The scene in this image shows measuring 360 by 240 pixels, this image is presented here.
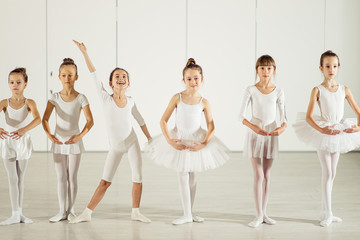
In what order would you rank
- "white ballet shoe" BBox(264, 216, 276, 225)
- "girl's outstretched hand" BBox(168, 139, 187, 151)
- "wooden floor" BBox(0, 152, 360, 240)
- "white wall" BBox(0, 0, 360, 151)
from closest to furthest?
1. "wooden floor" BBox(0, 152, 360, 240)
2. "girl's outstretched hand" BBox(168, 139, 187, 151)
3. "white ballet shoe" BBox(264, 216, 276, 225)
4. "white wall" BBox(0, 0, 360, 151)

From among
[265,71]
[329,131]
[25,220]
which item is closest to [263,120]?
[265,71]

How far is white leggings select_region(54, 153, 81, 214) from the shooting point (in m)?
3.79

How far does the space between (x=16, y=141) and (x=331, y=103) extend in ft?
7.20

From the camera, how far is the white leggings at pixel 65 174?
379 cm

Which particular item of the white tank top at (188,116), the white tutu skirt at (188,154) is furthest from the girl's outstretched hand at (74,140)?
the white tank top at (188,116)

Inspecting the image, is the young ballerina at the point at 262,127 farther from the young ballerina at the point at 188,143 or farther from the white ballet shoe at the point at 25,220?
the white ballet shoe at the point at 25,220

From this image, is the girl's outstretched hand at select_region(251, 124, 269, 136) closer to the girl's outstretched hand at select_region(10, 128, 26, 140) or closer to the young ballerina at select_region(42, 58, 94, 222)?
the young ballerina at select_region(42, 58, 94, 222)

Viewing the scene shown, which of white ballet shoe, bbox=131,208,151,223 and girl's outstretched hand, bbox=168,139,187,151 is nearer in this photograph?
girl's outstretched hand, bbox=168,139,187,151

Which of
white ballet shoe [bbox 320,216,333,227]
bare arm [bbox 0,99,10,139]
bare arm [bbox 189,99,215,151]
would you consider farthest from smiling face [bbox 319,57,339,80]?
bare arm [bbox 0,99,10,139]

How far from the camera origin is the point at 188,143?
3688mm

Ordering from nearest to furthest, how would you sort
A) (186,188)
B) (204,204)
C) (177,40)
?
(186,188) → (204,204) → (177,40)

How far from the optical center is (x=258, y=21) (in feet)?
23.1

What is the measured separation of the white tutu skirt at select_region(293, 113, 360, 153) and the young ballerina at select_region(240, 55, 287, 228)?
0.22 meters

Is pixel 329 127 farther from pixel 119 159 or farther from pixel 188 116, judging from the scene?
pixel 119 159
